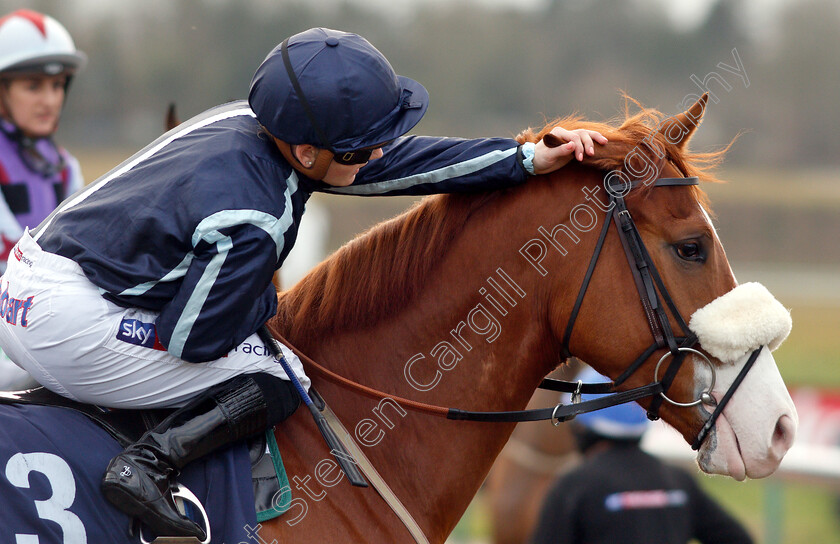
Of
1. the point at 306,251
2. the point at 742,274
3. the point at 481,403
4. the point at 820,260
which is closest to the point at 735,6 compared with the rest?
the point at 820,260

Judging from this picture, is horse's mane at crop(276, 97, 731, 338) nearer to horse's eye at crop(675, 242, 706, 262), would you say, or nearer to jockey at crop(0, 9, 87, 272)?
horse's eye at crop(675, 242, 706, 262)

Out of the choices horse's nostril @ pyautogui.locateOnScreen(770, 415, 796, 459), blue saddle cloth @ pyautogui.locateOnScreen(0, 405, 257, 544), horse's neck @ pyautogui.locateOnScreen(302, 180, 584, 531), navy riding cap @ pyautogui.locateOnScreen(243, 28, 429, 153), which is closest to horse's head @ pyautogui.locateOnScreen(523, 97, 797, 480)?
horse's nostril @ pyautogui.locateOnScreen(770, 415, 796, 459)

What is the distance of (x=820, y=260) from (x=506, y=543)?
2484cm

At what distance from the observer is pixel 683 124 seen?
8.04 feet

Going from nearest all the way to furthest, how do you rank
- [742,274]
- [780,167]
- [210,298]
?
[210,298] → [742,274] → [780,167]

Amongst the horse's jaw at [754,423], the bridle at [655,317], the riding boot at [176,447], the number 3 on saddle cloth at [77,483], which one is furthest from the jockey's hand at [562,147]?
the number 3 on saddle cloth at [77,483]

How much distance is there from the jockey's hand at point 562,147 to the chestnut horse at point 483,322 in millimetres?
40

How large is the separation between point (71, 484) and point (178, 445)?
0.26m

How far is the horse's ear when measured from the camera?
2.44m

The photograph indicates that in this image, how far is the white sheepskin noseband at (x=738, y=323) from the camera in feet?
7.29

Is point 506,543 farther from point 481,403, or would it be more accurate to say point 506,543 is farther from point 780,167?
point 780,167

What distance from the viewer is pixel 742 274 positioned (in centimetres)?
2322

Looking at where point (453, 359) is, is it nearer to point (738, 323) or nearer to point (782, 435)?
point (738, 323)

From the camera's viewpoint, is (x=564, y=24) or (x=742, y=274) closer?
(x=742, y=274)
